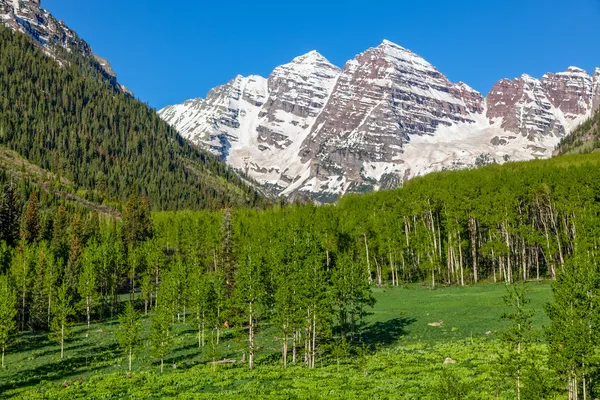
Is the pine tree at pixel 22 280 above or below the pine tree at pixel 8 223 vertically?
below

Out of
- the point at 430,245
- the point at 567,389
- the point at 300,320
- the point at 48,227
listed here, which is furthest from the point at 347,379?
the point at 48,227

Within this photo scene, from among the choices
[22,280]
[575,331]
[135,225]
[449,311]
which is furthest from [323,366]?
[135,225]

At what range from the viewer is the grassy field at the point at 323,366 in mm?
→ 36312

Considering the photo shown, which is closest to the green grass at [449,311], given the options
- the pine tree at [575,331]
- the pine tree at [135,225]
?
the pine tree at [575,331]

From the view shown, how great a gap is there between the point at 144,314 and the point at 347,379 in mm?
60152

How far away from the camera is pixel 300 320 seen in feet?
163

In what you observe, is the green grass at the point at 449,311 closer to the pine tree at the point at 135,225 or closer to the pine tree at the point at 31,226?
the pine tree at the point at 135,225

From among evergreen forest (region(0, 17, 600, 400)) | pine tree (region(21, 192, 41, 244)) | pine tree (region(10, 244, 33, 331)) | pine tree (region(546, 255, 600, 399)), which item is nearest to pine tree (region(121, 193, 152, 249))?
evergreen forest (region(0, 17, 600, 400))

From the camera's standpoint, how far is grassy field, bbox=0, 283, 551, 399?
36312 mm

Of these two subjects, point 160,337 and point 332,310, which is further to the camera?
point 160,337

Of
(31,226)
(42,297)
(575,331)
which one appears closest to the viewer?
(575,331)

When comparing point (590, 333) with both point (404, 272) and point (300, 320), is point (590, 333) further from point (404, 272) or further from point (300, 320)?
point (404, 272)

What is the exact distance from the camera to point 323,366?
48750mm

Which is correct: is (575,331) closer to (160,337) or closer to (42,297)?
(160,337)
